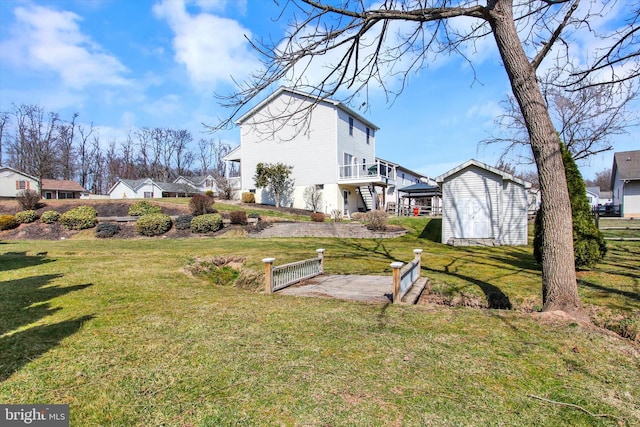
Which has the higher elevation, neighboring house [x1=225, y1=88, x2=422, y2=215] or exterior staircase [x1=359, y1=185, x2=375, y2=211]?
neighboring house [x1=225, y1=88, x2=422, y2=215]

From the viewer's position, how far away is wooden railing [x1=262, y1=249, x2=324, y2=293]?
7305 mm

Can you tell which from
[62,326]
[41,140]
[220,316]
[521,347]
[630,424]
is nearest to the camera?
[630,424]

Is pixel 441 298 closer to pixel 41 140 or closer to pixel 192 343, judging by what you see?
pixel 192 343

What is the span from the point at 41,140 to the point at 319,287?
62414 millimetres

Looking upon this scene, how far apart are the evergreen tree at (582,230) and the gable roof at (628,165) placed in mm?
26286

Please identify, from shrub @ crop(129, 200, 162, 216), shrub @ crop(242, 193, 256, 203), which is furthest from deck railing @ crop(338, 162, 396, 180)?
shrub @ crop(129, 200, 162, 216)

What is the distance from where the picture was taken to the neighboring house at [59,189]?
4866cm

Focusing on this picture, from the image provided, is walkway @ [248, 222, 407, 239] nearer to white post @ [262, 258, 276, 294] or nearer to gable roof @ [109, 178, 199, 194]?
white post @ [262, 258, 276, 294]

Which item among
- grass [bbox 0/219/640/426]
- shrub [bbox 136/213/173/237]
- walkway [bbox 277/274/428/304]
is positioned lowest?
walkway [bbox 277/274/428/304]

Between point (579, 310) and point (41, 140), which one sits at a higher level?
point (41, 140)

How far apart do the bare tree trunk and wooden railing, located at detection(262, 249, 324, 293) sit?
16.5ft

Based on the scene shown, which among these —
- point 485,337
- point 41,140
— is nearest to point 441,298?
point 485,337

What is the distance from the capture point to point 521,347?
13.5ft

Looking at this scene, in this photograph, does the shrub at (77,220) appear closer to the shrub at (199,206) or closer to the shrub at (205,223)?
the shrub at (199,206)
